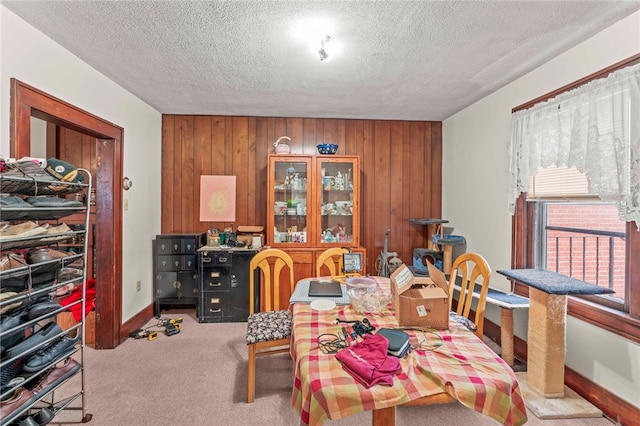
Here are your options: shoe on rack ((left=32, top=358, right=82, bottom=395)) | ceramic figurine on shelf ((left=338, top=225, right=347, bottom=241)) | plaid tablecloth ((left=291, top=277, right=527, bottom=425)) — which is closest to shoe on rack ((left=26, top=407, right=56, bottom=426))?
shoe on rack ((left=32, top=358, right=82, bottom=395))

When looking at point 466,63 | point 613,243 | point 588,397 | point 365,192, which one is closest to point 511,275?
point 613,243

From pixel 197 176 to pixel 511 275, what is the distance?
3467mm

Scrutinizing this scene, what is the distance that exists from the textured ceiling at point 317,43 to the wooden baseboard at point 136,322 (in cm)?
229

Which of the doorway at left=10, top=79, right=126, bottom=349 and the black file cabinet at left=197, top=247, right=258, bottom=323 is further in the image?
the black file cabinet at left=197, top=247, right=258, bottom=323

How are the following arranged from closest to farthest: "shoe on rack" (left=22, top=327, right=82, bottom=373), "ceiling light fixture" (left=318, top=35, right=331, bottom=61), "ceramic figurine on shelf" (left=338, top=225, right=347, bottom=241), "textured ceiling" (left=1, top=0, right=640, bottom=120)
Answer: "shoe on rack" (left=22, top=327, right=82, bottom=373), "textured ceiling" (left=1, top=0, right=640, bottom=120), "ceiling light fixture" (left=318, top=35, right=331, bottom=61), "ceramic figurine on shelf" (left=338, top=225, right=347, bottom=241)

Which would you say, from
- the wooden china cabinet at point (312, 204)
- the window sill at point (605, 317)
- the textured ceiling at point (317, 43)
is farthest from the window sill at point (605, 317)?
the wooden china cabinet at point (312, 204)

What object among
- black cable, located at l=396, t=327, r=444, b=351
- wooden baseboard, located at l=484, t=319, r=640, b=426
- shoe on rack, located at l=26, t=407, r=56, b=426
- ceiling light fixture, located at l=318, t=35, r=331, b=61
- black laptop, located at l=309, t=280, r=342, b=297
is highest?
ceiling light fixture, located at l=318, t=35, r=331, b=61

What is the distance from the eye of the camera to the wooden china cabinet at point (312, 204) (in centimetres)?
348

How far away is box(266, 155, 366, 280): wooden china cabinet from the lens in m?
3.48

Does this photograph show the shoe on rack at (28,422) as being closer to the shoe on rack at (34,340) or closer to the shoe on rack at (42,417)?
the shoe on rack at (42,417)

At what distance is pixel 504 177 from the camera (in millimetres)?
2758

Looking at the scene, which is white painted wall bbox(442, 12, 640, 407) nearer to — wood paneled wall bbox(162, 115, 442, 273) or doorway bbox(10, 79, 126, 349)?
wood paneled wall bbox(162, 115, 442, 273)

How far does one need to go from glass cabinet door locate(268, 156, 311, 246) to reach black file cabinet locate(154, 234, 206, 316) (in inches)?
37.3

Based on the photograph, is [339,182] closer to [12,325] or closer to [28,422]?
[12,325]
